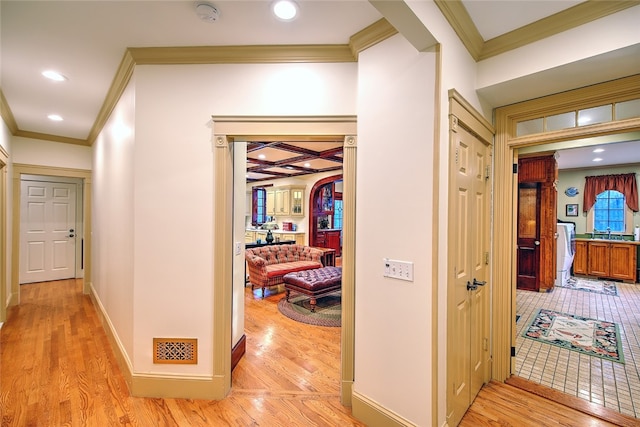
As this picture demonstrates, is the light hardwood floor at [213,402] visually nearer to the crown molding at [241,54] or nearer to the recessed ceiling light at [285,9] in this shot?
the crown molding at [241,54]

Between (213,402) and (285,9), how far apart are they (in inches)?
107

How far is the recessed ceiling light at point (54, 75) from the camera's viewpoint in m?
2.59

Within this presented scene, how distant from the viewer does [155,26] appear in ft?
6.38

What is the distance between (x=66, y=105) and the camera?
3.34 meters

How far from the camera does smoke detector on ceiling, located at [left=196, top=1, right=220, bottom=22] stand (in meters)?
1.72

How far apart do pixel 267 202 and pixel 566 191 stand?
329 inches

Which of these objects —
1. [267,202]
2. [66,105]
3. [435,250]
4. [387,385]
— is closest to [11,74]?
[66,105]

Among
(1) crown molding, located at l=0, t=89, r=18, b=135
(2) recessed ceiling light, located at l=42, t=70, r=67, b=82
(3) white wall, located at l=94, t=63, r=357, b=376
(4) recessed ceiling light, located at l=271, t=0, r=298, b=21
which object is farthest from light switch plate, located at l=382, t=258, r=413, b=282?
(1) crown molding, located at l=0, t=89, r=18, b=135

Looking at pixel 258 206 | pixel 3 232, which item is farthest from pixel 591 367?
pixel 258 206

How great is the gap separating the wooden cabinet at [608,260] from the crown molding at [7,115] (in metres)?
9.88

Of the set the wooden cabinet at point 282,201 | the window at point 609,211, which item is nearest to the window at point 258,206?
the wooden cabinet at point 282,201

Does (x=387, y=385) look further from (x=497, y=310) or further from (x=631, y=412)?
(x=631, y=412)

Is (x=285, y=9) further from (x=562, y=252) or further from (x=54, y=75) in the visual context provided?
(x=562, y=252)

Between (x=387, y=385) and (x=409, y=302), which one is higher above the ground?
(x=409, y=302)
